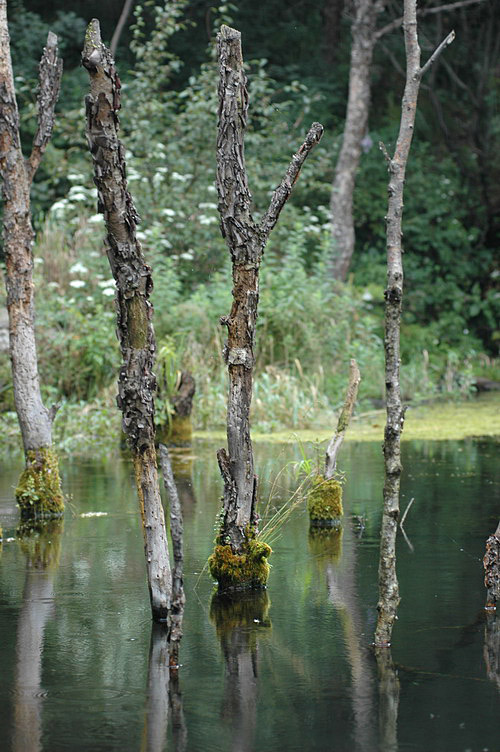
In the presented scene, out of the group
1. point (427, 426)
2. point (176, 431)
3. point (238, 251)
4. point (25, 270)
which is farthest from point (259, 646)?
point (427, 426)

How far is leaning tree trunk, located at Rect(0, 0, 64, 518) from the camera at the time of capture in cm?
778

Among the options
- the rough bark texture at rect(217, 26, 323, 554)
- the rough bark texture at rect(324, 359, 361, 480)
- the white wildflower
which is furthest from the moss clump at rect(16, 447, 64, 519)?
the white wildflower

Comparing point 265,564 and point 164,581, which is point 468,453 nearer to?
point 265,564

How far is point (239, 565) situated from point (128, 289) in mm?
1825

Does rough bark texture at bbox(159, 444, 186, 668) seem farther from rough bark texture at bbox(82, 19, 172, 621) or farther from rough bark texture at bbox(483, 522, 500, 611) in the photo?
rough bark texture at bbox(483, 522, 500, 611)

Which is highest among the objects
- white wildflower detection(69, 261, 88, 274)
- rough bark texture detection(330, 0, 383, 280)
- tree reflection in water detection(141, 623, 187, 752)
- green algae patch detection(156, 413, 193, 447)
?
rough bark texture detection(330, 0, 383, 280)

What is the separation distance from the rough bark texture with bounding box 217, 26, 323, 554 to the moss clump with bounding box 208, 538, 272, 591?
19 cm

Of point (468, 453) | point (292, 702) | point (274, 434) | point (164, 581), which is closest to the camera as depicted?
point (292, 702)

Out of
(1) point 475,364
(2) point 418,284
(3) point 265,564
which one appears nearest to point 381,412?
(1) point 475,364

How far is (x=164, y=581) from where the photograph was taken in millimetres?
5395

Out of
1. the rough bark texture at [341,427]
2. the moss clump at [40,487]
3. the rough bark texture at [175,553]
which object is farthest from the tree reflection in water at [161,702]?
the moss clump at [40,487]

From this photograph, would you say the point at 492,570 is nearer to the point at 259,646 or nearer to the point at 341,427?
the point at 259,646

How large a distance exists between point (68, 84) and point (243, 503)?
1665cm

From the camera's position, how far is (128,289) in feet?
17.1
